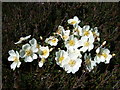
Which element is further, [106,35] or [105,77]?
[106,35]

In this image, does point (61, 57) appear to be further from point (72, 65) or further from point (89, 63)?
point (89, 63)

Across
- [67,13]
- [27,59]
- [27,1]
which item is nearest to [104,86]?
[27,59]

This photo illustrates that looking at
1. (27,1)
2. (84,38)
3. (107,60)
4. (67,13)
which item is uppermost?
(27,1)

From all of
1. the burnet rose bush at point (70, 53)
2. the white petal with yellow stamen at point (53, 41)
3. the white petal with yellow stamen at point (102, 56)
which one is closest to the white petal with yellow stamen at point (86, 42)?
the burnet rose bush at point (70, 53)

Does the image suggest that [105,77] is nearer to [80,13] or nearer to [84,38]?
[84,38]

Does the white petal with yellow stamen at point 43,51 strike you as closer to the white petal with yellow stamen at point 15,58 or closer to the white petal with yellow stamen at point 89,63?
the white petal with yellow stamen at point 15,58

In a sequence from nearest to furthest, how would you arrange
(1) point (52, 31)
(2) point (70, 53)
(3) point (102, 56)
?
(2) point (70, 53)
(3) point (102, 56)
(1) point (52, 31)

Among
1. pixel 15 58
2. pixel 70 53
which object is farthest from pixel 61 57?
pixel 15 58

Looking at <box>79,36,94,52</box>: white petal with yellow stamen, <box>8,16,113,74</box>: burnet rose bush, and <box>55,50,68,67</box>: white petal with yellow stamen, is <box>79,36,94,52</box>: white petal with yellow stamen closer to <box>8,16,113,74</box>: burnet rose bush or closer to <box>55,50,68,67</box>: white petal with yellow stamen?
<box>8,16,113,74</box>: burnet rose bush

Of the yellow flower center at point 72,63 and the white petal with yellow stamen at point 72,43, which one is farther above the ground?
the white petal with yellow stamen at point 72,43
